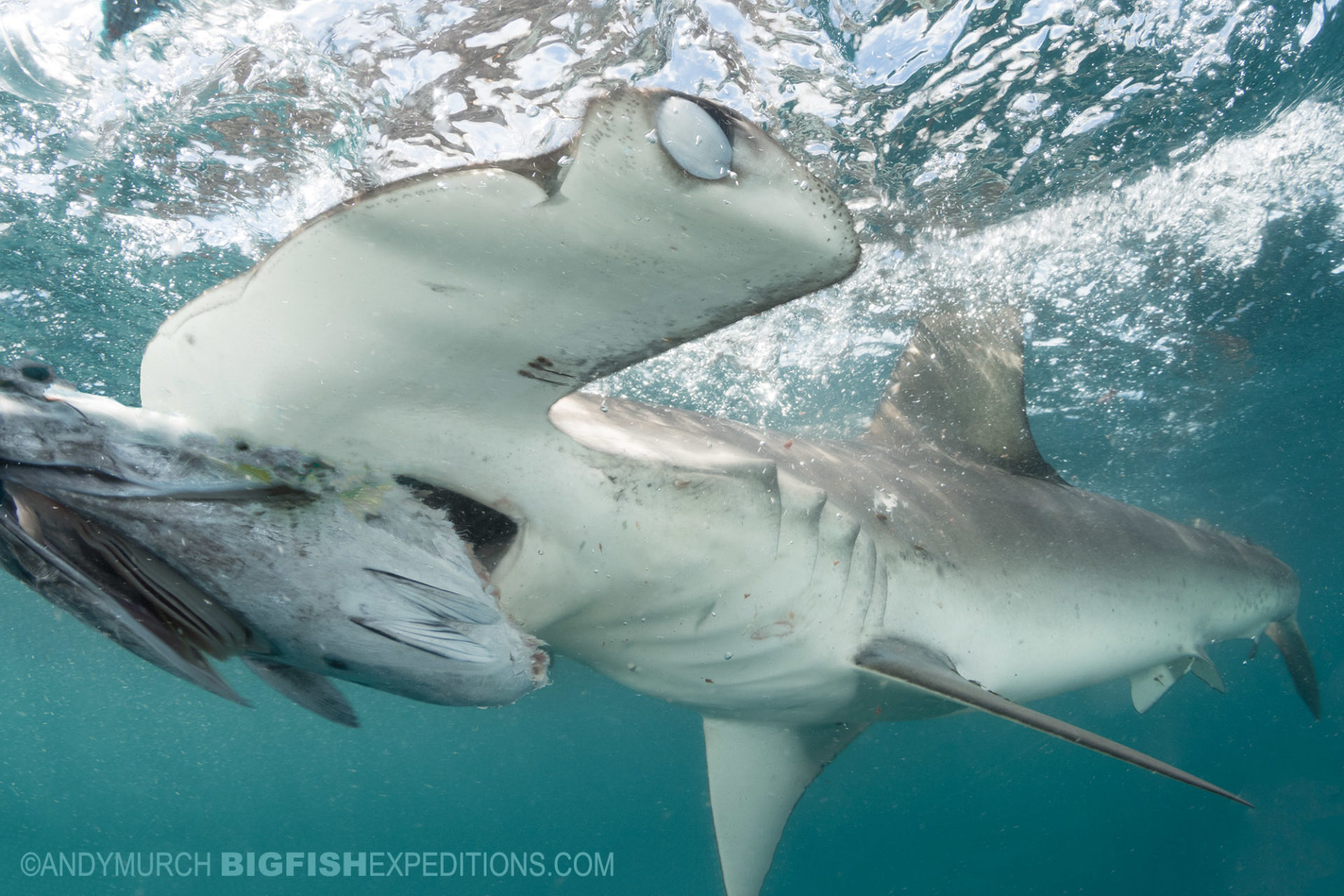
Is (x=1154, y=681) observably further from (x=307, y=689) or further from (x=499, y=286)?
(x=499, y=286)

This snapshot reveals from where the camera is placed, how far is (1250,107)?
259 inches

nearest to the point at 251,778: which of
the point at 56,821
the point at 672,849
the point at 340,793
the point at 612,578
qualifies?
the point at 340,793

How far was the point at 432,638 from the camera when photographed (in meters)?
1.58

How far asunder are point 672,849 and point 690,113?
90239 millimetres

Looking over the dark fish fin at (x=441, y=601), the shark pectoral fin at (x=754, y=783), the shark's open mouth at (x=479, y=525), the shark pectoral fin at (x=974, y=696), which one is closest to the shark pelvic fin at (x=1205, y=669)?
the shark pectoral fin at (x=754, y=783)

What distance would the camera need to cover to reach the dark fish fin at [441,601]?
1.55 metres

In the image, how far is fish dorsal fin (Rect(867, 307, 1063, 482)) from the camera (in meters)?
4.71

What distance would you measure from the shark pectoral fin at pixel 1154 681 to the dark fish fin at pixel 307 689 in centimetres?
570

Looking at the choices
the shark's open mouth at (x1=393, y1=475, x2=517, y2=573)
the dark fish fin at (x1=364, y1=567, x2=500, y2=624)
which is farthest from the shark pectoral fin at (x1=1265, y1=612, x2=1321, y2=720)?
the dark fish fin at (x1=364, y1=567, x2=500, y2=624)

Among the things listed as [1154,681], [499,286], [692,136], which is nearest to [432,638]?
[499,286]

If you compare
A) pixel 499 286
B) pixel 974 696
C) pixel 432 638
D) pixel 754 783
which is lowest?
pixel 754 783

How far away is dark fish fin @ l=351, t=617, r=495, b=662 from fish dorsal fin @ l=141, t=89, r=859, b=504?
0.35 m

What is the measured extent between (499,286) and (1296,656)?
10.1 metres

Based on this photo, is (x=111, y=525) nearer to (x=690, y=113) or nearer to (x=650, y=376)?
(x=690, y=113)
